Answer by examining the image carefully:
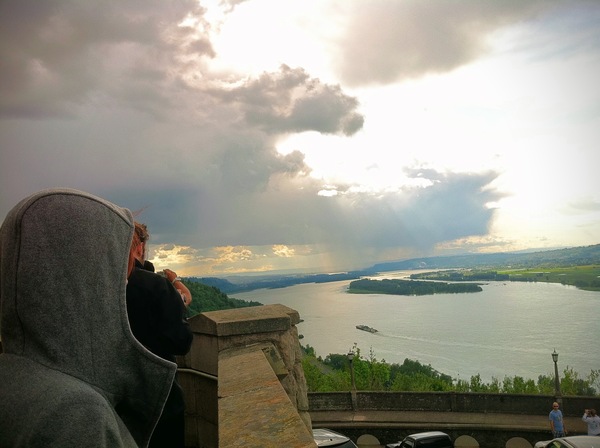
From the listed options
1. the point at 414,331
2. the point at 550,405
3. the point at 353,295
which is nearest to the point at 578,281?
the point at 353,295

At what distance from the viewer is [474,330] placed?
70812 mm

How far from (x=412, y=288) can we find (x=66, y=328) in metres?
129

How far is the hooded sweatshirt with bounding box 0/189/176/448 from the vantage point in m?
0.83

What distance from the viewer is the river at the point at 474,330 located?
52.2m

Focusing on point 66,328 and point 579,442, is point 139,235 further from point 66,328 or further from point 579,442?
point 579,442

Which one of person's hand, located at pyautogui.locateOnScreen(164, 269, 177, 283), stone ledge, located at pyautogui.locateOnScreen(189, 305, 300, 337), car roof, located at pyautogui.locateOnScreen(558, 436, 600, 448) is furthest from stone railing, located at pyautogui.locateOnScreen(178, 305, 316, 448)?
car roof, located at pyautogui.locateOnScreen(558, 436, 600, 448)

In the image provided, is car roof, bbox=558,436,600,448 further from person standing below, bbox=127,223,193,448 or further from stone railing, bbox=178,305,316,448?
person standing below, bbox=127,223,193,448

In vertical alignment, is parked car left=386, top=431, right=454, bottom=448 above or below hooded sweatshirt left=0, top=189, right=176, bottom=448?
below

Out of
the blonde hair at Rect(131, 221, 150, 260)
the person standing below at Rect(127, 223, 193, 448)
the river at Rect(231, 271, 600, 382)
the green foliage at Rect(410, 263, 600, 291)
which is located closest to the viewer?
the blonde hair at Rect(131, 221, 150, 260)

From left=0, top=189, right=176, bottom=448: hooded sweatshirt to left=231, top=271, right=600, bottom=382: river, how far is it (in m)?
43.4

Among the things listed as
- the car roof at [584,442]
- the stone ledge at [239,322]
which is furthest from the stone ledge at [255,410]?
the car roof at [584,442]

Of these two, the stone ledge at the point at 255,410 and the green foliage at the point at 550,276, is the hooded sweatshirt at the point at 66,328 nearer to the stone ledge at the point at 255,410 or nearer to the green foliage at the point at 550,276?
the stone ledge at the point at 255,410

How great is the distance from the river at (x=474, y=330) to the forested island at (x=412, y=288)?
15.9 ft

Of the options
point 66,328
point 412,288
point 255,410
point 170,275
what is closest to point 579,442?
point 255,410
